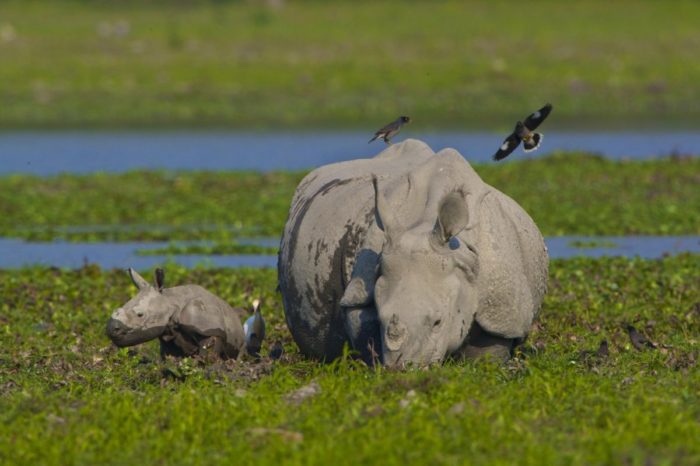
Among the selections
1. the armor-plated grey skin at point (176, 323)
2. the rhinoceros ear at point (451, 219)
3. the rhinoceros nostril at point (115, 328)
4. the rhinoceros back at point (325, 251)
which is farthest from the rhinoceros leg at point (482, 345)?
the rhinoceros nostril at point (115, 328)

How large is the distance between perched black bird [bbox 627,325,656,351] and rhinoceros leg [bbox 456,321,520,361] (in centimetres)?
138

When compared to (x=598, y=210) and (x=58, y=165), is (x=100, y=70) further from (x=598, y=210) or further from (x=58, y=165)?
(x=598, y=210)

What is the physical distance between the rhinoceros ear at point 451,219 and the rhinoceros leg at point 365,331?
0.62 m

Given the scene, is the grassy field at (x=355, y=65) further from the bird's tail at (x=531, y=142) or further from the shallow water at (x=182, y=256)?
the bird's tail at (x=531, y=142)

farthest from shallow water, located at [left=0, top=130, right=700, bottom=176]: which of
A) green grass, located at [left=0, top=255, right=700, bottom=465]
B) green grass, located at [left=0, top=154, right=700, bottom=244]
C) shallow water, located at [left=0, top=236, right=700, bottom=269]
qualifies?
green grass, located at [left=0, top=255, right=700, bottom=465]

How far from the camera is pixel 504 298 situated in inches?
357

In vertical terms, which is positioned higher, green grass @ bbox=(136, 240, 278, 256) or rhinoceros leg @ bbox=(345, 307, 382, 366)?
rhinoceros leg @ bbox=(345, 307, 382, 366)

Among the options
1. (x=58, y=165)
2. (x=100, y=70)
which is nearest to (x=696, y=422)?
(x=58, y=165)

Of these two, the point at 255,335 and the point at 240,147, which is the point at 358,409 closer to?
the point at 255,335

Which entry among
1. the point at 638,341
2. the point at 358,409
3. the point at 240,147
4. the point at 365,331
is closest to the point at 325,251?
the point at 365,331

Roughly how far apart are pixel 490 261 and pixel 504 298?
0.25 meters

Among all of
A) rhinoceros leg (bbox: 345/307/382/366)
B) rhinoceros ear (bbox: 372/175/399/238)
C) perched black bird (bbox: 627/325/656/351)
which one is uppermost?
rhinoceros ear (bbox: 372/175/399/238)

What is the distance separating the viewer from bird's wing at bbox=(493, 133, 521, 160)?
37.2 feet

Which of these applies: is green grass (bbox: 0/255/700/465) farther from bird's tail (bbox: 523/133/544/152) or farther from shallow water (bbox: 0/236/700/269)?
shallow water (bbox: 0/236/700/269)
